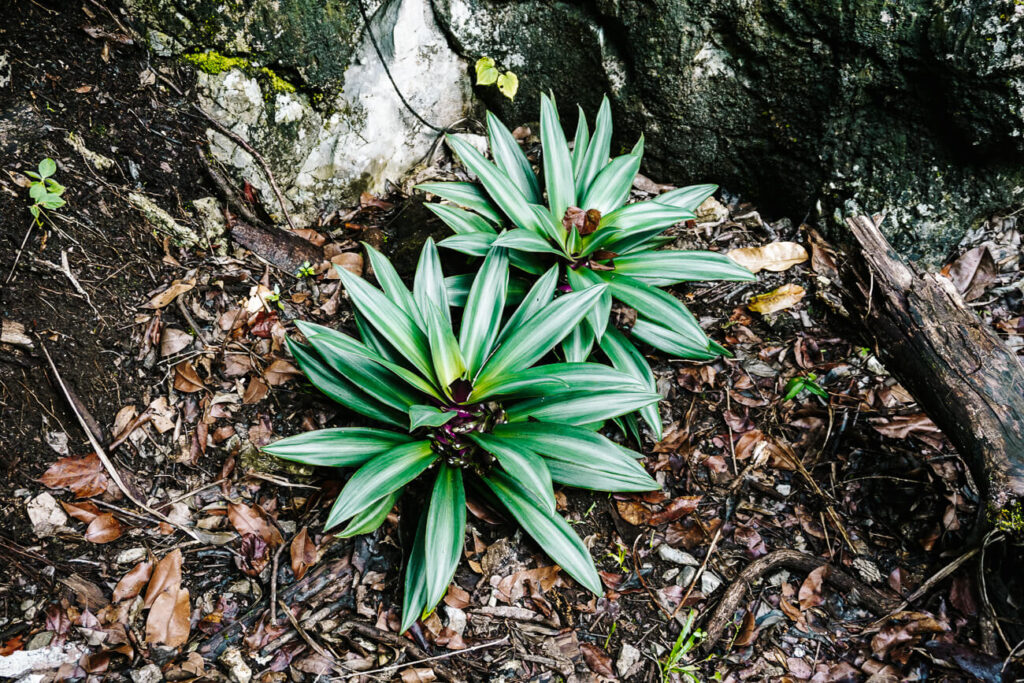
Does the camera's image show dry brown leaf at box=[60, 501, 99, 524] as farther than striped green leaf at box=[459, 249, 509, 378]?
No

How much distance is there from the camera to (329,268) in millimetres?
2770

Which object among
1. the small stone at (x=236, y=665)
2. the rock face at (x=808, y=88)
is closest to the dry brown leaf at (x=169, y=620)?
the small stone at (x=236, y=665)

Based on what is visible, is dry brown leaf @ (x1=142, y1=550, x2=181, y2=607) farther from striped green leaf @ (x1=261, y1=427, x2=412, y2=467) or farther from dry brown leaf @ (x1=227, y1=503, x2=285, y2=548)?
striped green leaf @ (x1=261, y1=427, x2=412, y2=467)

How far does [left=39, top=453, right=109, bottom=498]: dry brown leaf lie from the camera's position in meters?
1.99

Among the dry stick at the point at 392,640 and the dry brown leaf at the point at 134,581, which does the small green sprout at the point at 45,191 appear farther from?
the dry stick at the point at 392,640

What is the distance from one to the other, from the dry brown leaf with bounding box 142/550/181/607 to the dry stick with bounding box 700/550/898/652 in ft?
5.80

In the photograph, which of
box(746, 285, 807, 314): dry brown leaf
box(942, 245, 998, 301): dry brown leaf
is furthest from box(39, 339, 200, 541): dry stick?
box(942, 245, 998, 301): dry brown leaf

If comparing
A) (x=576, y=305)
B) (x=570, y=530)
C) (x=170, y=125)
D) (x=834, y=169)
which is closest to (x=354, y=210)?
(x=170, y=125)

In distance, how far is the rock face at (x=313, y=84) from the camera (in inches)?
99.7

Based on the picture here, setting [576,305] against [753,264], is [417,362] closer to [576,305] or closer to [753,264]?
[576,305]

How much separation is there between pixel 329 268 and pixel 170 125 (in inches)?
33.0

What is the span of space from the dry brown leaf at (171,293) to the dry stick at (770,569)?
2317 millimetres

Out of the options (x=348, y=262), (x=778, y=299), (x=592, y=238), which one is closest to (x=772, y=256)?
(x=778, y=299)

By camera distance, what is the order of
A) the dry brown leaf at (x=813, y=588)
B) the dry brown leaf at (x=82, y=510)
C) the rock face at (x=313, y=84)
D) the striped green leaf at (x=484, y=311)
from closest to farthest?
the dry brown leaf at (x=82, y=510), the striped green leaf at (x=484, y=311), the dry brown leaf at (x=813, y=588), the rock face at (x=313, y=84)
